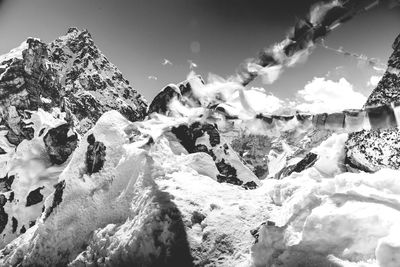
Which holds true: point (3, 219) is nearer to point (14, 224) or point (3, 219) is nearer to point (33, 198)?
point (14, 224)

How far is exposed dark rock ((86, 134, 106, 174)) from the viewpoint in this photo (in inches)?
527

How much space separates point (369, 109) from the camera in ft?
21.8

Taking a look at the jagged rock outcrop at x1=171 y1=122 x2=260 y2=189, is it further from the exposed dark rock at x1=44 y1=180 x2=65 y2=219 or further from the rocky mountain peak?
the exposed dark rock at x1=44 y1=180 x2=65 y2=219

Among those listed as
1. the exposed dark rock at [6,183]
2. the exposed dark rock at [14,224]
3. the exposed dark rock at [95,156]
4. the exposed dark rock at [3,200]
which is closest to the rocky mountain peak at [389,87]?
the exposed dark rock at [95,156]

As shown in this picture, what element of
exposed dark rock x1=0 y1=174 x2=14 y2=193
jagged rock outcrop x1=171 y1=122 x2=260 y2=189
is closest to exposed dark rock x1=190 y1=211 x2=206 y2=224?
jagged rock outcrop x1=171 y1=122 x2=260 y2=189

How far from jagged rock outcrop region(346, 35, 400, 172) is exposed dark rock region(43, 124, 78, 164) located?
3143 centimetres

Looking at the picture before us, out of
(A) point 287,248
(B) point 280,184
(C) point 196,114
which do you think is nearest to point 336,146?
(B) point 280,184

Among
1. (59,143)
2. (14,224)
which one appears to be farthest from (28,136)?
(14,224)

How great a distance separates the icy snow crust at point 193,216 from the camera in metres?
7.10

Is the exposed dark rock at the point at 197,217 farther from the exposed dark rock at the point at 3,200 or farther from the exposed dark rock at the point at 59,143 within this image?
the exposed dark rock at the point at 59,143

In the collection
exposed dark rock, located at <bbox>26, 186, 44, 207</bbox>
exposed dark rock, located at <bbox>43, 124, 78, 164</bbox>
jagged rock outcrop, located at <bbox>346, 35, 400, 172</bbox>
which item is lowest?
jagged rock outcrop, located at <bbox>346, 35, 400, 172</bbox>

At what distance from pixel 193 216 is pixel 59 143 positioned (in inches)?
1409

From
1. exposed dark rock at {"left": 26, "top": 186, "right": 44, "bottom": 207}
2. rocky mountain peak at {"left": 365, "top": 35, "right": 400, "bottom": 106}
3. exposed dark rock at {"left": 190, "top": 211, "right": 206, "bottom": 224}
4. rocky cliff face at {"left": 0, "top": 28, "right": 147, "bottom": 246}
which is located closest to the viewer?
exposed dark rock at {"left": 190, "top": 211, "right": 206, "bottom": 224}

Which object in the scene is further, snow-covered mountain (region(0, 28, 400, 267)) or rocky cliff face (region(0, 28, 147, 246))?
rocky cliff face (region(0, 28, 147, 246))
